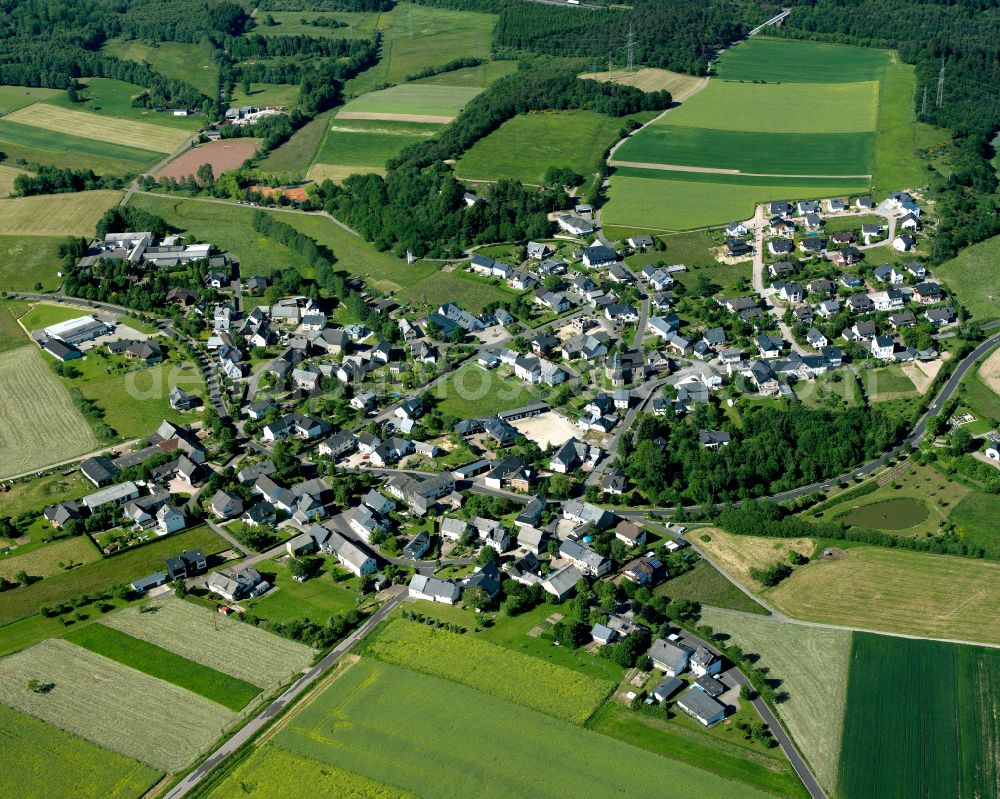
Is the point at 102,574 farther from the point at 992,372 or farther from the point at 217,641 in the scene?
the point at 992,372

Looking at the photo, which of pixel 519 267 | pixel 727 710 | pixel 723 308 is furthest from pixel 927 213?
pixel 727 710

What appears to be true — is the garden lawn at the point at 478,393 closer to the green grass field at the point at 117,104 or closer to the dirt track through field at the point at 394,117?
the dirt track through field at the point at 394,117

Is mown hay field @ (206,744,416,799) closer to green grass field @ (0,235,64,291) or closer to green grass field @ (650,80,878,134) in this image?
green grass field @ (0,235,64,291)

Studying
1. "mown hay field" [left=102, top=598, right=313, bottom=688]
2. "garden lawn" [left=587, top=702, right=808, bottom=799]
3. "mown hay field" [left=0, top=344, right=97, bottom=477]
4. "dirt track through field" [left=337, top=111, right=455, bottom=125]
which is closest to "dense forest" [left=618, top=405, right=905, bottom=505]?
"garden lawn" [left=587, top=702, right=808, bottom=799]

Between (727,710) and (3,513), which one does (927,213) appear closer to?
(727,710)

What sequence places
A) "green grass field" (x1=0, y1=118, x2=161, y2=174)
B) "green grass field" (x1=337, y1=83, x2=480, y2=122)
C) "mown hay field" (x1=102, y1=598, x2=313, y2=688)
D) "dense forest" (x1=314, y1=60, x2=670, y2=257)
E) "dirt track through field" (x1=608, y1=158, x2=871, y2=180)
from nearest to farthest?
"mown hay field" (x1=102, y1=598, x2=313, y2=688) < "dense forest" (x1=314, y1=60, x2=670, y2=257) < "dirt track through field" (x1=608, y1=158, x2=871, y2=180) < "green grass field" (x1=0, y1=118, x2=161, y2=174) < "green grass field" (x1=337, y1=83, x2=480, y2=122)
